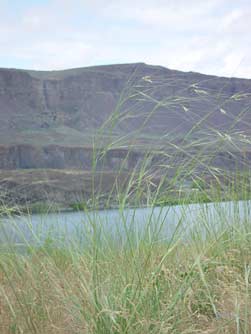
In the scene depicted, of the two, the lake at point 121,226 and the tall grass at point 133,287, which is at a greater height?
the lake at point 121,226

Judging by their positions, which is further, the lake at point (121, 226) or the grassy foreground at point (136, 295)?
the lake at point (121, 226)

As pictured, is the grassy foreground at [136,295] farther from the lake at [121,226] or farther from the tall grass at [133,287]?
the lake at [121,226]

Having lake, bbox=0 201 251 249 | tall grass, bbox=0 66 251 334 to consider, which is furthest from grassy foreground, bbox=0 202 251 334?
lake, bbox=0 201 251 249

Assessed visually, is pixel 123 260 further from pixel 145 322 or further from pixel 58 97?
pixel 58 97

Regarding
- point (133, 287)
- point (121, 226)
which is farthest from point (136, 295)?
point (121, 226)

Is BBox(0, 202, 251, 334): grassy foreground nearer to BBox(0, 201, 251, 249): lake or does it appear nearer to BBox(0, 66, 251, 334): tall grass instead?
BBox(0, 66, 251, 334): tall grass

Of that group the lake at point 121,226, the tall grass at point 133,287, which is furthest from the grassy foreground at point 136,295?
Answer: the lake at point 121,226

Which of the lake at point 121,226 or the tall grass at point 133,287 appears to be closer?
the tall grass at point 133,287

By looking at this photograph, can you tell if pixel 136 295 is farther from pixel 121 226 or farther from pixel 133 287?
pixel 121 226

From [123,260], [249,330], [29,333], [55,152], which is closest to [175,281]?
[123,260]

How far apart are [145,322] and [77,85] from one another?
10842 cm

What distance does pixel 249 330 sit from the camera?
157 centimetres

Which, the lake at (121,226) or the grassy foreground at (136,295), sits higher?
the lake at (121,226)

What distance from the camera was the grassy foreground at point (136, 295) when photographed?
1515 mm
